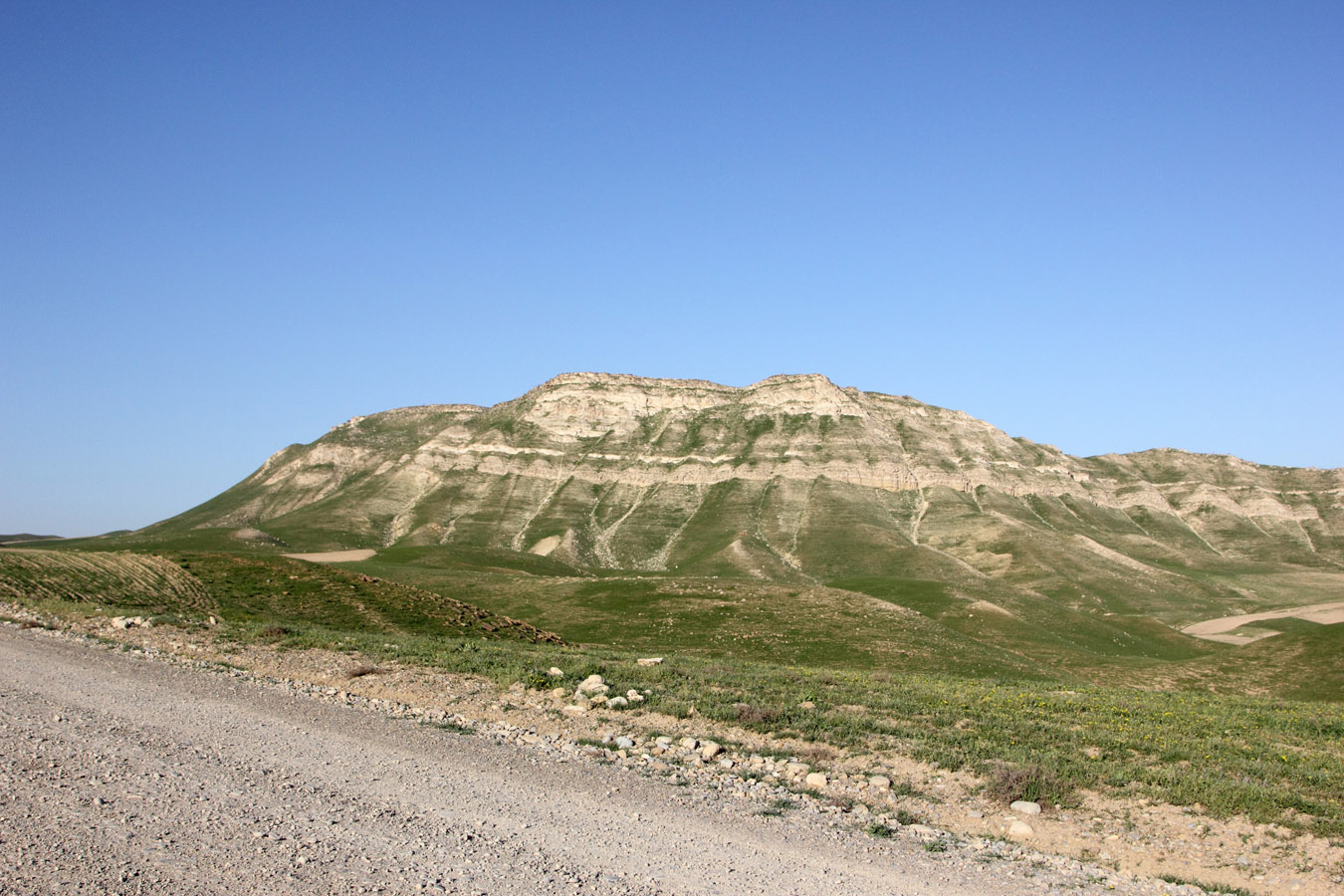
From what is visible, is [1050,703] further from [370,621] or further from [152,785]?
[370,621]

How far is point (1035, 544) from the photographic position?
519 ft

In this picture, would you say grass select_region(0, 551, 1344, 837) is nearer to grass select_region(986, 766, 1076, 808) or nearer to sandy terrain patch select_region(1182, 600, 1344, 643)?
grass select_region(986, 766, 1076, 808)

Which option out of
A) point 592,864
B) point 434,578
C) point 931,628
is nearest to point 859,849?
point 592,864

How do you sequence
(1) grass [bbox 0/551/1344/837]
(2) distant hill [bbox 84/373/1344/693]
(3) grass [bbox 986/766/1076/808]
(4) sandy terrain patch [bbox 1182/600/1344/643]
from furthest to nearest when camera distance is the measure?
(4) sandy terrain patch [bbox 1182/600/1344/643]
(2) distant hill [bbox 84/373/1344/693]
(1) grass [bbox 0/551/1344/837]
(3) grass [bbox 986/766/1076/808]

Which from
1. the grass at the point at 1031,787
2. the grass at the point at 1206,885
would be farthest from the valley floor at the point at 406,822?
the grass at the point at 1031,787

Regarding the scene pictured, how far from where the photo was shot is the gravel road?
10.6m

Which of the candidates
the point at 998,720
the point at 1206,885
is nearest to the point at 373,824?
the point at 1206,885

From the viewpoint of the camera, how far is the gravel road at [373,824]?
10.6 meters

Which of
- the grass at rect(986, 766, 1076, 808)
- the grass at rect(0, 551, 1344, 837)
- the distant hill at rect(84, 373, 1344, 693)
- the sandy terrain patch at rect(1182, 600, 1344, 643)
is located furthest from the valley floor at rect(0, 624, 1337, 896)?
the sandy terrain patch at rect(1182, 600, 1344, 643)

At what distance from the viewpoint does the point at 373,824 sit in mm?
12141

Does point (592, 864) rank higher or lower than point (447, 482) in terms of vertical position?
lower

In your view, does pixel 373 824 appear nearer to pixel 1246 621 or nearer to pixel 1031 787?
pixel 1031 787

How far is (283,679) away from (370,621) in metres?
19.4

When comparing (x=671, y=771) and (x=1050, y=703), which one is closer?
(x=671, y=771)
